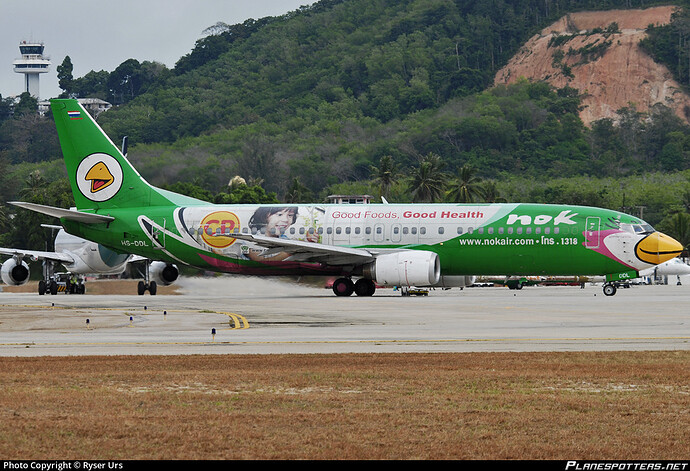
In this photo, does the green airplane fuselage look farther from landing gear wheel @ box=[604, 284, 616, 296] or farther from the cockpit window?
landing gear wheel @ box=[604, 284, 616, 296]

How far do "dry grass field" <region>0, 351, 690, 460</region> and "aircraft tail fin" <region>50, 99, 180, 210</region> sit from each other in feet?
107

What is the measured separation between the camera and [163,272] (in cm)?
5509

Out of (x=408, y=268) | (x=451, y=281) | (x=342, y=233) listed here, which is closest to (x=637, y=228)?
(x=451, y=281)

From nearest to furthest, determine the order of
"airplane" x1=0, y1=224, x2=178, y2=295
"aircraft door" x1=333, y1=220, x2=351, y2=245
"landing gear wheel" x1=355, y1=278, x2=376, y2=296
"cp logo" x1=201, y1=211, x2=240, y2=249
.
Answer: "landing gear wheel" x1=355, y1=278, x2=376, y2=296, "aircraft door" x1=333, y1=220, x2=351, y2=245, "cp logo" x1=201, y1=211, x2=240, y2=249, "airplane" x1=0, y1=224, x2=178, y2=295

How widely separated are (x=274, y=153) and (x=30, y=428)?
162m

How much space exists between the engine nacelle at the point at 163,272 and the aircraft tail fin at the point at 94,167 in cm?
532

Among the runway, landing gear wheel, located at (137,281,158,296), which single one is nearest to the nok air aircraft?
landing gear wheel, located at (137,281,158,296)

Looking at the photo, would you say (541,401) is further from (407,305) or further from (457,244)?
(457,244)

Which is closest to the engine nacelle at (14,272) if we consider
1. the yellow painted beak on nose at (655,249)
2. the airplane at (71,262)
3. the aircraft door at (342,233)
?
the airplane at (71,262)

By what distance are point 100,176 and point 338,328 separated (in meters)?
27.5

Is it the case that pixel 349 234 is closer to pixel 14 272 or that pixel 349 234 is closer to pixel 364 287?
pixel 364 287

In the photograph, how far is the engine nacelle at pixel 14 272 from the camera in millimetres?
58406

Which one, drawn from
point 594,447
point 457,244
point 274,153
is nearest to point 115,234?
point 457,244

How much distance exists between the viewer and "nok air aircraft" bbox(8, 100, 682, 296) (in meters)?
44.0
